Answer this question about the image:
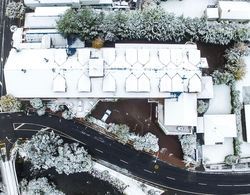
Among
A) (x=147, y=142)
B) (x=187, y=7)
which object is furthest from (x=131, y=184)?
(x=187, y=7)

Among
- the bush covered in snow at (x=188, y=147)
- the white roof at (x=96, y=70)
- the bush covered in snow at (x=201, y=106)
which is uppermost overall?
the white roof at (x=96, y=70)

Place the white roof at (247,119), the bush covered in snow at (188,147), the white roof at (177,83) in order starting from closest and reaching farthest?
the white roof at (177,83) < the bush covered in snow at (188,147) < the white roof at (247,119)

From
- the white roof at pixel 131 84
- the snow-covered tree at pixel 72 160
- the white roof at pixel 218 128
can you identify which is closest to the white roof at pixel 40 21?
the white roof at pixel 131 84

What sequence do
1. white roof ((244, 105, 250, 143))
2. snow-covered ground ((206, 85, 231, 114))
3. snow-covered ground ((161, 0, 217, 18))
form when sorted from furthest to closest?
snow-covered ground ((161, 0, 217, 18)) → snow-covered ground ((206, 85, 231, 114)) → white roof ((244, 105, 250, 143))

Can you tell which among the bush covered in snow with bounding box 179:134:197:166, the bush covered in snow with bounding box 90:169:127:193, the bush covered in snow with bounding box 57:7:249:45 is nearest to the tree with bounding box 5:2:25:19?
the bush covered in snow with bounding box 57:7:249:45

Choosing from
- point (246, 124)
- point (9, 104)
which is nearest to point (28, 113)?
point (9, 104)

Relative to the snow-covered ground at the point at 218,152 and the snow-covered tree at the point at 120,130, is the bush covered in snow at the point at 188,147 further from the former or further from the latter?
the snow-covered tree at the point at 120,130

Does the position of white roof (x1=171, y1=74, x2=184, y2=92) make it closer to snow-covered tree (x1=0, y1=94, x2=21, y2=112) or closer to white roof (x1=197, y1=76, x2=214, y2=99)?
white roof (x1=197, y1=76, x2=214, y2=99)
